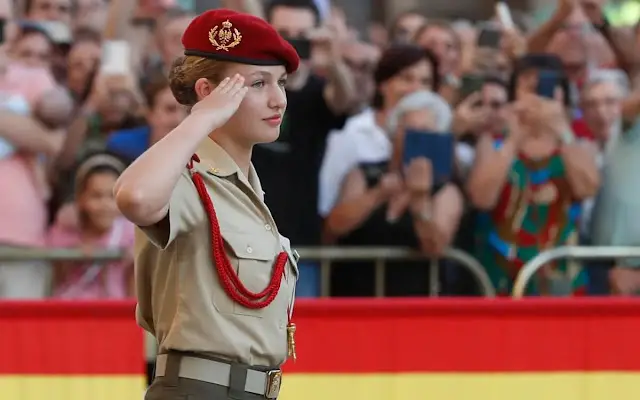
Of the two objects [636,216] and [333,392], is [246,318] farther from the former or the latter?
[636,216]

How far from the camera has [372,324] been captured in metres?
4.36

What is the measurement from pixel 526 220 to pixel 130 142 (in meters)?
1.76

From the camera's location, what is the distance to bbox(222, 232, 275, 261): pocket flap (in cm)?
256

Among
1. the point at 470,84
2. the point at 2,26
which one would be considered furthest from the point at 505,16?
the point at 2,26

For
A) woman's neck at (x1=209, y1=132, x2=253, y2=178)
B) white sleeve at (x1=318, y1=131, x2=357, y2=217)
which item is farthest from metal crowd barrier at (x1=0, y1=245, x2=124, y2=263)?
woman's neck at (x1=209, y1=132, x2=253, y2=178)

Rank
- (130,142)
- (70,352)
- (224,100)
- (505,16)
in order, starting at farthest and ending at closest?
(505,16) → (130,142) → (70,352) → (224,100)

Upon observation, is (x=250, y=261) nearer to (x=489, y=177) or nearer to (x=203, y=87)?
(x=203, y=87)

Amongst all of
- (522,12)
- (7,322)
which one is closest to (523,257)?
(522,12)

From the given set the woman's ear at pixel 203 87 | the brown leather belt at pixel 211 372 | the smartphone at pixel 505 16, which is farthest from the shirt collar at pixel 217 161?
the smartphone at pixel 505 16

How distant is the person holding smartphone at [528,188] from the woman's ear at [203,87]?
9.15ft

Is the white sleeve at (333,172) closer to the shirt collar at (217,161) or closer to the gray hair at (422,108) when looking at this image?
the gray hair at (422,108)

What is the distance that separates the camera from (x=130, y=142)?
5234mm

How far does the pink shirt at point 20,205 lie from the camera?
5.05m

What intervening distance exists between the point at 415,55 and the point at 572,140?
2.64ft
